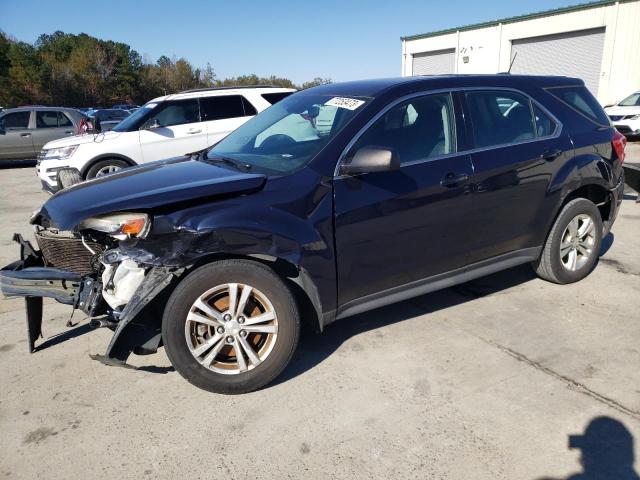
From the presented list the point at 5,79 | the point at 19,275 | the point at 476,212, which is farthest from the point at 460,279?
the point at 5,79

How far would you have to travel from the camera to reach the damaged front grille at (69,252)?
3.15 m

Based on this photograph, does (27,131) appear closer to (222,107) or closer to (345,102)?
(222,107)

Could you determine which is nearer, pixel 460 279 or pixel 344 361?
pixel 344 361

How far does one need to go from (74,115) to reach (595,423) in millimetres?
15618

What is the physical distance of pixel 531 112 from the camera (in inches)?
161

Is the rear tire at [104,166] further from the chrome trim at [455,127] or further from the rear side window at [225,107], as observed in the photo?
the chrome trim at [455,127]

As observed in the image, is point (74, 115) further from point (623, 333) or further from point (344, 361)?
point (623, 333)

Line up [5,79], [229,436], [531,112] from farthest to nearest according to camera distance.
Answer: [5,79] < [531,112] < [229,436]

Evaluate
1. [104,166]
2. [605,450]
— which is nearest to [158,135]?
[104,166]

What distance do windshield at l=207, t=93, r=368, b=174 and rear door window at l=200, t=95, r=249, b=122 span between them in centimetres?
495

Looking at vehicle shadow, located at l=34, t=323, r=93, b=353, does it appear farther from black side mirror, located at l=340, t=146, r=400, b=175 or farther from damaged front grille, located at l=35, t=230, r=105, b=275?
black side mirror, located at l=340, t=146, r=400, b=175

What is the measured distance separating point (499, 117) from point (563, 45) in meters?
25.6

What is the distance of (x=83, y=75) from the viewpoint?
177 ft

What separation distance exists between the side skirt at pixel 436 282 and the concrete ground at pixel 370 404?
1.14 ft
